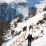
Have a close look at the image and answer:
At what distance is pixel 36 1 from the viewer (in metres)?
7.37

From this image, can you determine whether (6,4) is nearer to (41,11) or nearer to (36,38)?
(41,11)

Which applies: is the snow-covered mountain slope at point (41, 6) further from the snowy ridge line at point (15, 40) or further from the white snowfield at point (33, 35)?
the snowy ridge line at point (15, 40)

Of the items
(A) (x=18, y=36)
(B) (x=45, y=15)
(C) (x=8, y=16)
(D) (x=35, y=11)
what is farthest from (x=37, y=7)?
(A) (x=18, y=36)

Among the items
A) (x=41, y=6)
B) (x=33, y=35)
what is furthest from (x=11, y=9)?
(x=33, y=35)

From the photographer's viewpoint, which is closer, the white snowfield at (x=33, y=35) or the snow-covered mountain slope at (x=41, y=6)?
the white snowfield at (x=33, y=35)

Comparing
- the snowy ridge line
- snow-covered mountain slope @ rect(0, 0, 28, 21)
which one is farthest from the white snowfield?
→ snow-covered mountain slope @ rect(0, 0, 28, 21)

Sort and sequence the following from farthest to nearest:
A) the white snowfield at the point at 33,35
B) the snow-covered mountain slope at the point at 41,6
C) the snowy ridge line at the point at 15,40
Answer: the snow-covered mountain slope at the point at 41,6
the snowy ridge line at the point at 15,40
the white snowfield at the point at 33,35

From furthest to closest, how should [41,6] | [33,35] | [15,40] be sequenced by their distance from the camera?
[41,6], [15,40], [33,35]

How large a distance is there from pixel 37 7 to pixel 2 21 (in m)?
1.51

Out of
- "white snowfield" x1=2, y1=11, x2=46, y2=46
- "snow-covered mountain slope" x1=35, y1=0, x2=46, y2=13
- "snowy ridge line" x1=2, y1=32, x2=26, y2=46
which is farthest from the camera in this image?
"snow-covered mountain slope" x1=35, y1=0, x2=46, y2=13

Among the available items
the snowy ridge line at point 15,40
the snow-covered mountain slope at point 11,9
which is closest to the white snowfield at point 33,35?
the snowy ridge line at point 15,40

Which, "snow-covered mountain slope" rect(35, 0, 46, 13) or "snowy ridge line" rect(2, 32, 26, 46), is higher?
"snow-covered mountain slope" rect(35, 0, 46, 13)

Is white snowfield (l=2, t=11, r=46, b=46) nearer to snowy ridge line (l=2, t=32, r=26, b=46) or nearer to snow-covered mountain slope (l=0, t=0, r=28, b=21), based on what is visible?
snowy ridge line (l=2, t=32, r=26, b=46)

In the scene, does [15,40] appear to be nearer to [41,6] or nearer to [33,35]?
[33,35]
